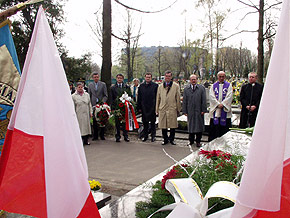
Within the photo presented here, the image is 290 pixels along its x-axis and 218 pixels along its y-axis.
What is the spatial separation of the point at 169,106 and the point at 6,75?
16.6 feet

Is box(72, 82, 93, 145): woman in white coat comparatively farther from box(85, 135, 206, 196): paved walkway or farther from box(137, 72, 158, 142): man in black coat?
box(137, 72, 158, 142): man in black coat

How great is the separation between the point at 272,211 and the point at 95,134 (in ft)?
24.2

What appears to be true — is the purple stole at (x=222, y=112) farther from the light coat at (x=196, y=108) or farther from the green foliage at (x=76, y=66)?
the green foliage at (x=76, y=66)

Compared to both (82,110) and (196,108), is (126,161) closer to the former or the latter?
(82,110)

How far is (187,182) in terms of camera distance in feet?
5.17

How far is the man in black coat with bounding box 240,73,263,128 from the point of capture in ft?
23.0

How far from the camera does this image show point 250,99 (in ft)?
23.4

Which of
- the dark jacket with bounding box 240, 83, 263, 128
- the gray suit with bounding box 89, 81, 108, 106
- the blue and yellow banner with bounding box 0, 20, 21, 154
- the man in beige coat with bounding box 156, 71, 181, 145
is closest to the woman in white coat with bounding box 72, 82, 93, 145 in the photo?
the gray suit with bounding box 89, 81, 108, 106

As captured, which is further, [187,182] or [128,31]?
[128,31]

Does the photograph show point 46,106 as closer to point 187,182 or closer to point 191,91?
point 187,182

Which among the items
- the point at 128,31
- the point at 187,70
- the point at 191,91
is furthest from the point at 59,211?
the point at 187,70

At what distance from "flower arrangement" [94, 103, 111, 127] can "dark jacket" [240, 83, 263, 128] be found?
3770 mm

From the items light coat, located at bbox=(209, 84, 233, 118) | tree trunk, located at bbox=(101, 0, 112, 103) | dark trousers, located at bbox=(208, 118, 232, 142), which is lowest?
dark trousers, located at bbox=(208, 118, 232, 142)

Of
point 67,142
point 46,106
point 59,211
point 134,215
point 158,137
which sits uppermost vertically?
point 46,106
